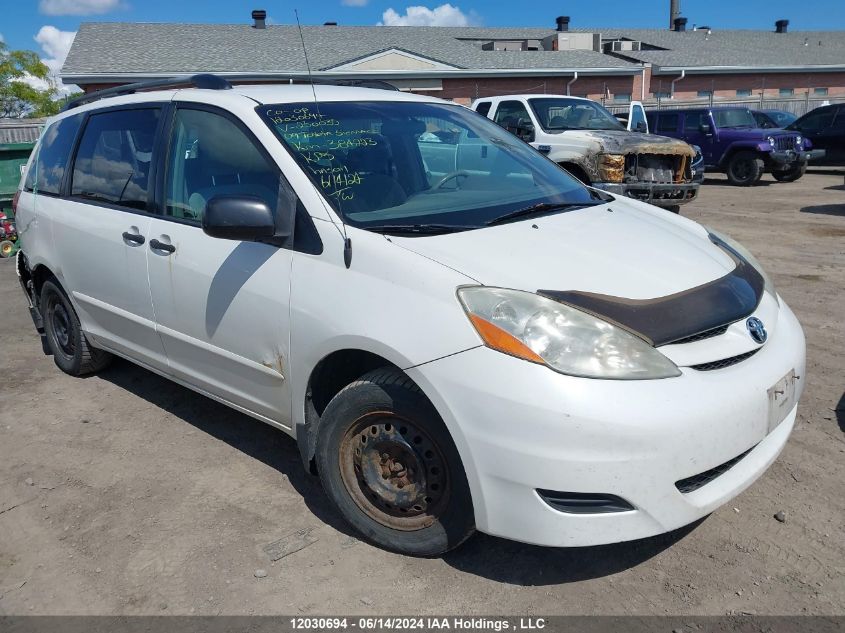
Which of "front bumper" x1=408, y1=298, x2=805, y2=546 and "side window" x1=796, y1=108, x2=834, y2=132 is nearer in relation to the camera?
"front bumper" x1=408, y1=298, x2=805, y2=546

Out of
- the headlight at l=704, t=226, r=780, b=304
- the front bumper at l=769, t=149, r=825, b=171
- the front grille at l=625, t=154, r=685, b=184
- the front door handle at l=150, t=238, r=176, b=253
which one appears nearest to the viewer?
the headlight at l=704, t=226, r=780, b=304

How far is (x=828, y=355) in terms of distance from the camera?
4957 mm

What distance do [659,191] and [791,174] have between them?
26.9 feet

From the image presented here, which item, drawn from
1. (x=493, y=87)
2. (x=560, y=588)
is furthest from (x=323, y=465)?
(x=493, y=87)

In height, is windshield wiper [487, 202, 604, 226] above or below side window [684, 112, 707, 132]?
below

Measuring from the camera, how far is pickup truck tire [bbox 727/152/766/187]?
16.3 m

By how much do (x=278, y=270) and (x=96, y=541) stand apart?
140 centimetres

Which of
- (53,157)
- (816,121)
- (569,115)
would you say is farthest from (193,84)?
(816,121)

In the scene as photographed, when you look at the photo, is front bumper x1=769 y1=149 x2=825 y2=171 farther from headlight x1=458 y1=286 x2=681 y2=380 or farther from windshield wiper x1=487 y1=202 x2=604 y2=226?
headlight x1=458 y1=286 x2=681 y2=380

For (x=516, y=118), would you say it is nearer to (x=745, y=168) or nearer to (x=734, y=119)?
(x=745, y=168)

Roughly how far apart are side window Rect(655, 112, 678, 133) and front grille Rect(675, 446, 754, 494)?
16352 mm

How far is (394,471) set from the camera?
287 centimetres

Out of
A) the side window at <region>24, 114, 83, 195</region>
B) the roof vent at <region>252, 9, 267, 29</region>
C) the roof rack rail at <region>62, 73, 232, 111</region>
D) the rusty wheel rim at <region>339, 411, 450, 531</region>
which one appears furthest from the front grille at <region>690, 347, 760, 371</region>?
the roof vent at <region>252, 9, 267, 29</region>

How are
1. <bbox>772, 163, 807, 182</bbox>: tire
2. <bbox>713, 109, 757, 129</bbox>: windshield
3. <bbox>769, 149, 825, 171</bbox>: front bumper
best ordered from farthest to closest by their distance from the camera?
Result: <bbox>713, 109, 757, 129</bbox>: windshield, <bbox>772, 163, 807, 182</bbox>: tire, <bbox>769, 149, 825, 171</bbox>: front bumper
